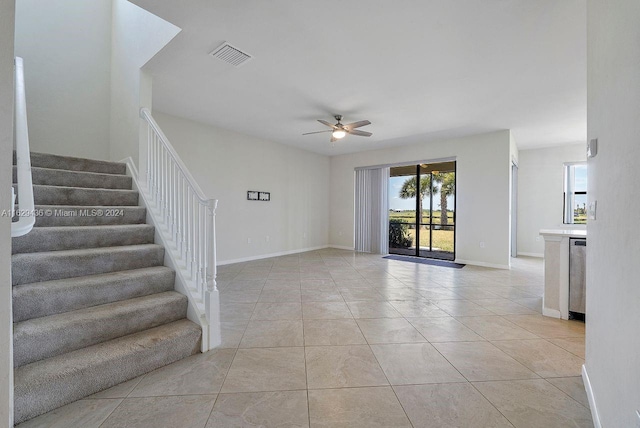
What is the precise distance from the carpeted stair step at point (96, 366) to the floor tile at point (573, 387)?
2.60 meters

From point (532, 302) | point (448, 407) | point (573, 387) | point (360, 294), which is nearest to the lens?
point (448, 407)

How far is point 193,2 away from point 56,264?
2371 mm

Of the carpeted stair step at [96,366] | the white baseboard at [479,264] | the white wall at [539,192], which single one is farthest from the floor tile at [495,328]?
the white wall at [539,192]

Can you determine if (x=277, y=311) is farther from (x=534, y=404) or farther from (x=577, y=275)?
(x=577, y=275)

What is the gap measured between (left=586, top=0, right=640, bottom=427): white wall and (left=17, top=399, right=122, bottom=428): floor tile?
2.44 m

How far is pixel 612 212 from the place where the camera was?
1.25m

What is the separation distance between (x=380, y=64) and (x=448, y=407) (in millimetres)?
3240

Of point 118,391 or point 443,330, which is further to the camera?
point 443,330

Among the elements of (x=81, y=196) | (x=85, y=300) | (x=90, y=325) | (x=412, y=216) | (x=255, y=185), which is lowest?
(x=90, y=325)

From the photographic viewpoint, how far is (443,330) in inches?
98.5

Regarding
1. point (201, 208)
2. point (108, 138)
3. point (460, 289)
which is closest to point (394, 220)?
point (460, 289)

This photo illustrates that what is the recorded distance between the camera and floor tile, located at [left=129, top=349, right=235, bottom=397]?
164cm

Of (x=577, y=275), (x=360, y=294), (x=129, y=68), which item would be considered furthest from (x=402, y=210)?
(x=129, y=68)

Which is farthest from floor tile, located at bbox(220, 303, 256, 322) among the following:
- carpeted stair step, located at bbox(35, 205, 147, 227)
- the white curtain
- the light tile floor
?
the white curtain
